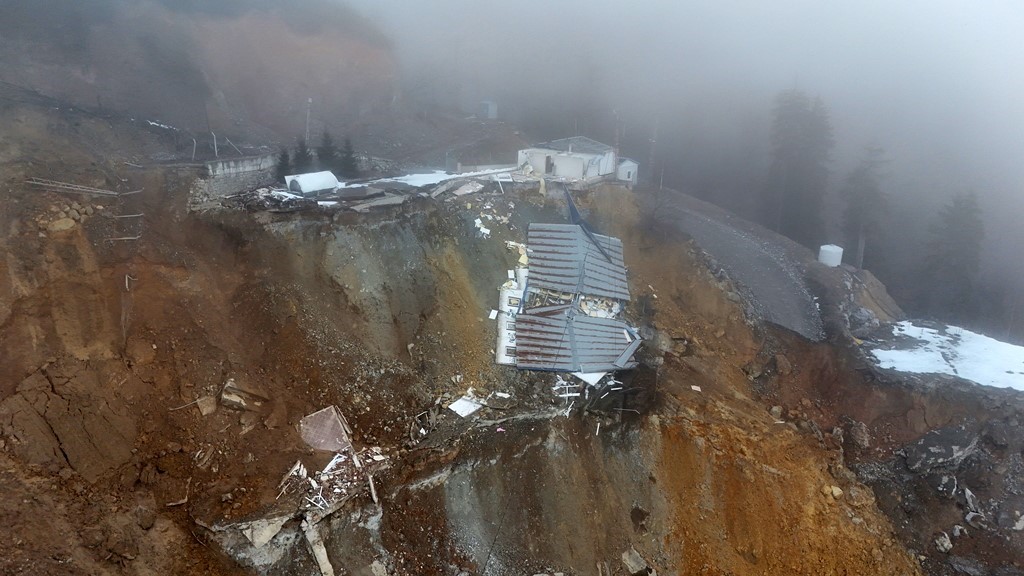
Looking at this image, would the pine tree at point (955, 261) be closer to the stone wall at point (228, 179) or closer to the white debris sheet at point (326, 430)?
the white debris sheet at point (326, 430)

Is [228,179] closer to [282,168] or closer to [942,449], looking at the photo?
[282,168]

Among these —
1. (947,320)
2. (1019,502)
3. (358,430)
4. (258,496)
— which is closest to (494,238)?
(358,430)

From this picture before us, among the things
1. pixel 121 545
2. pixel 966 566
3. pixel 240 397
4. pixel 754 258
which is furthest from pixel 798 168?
pixel 121 545

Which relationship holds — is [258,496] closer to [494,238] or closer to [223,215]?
[223,215]

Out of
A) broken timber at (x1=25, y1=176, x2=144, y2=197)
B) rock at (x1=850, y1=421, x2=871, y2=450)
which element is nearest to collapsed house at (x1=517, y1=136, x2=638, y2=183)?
rock at (x1=850, y1=421, x2=871, y2=450)

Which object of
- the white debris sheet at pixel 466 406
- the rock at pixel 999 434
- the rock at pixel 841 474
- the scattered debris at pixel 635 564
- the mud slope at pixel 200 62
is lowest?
the scattered debris at pixel 635 564

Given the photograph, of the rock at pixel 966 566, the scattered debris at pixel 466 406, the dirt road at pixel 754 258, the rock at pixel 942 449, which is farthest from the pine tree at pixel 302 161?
the rock at pixel 966 566
